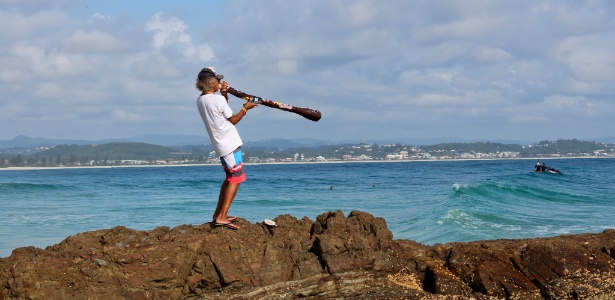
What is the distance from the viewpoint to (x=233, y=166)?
8070 millimetres

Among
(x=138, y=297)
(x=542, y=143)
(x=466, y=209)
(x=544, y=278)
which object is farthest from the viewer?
(x=542, y=143)

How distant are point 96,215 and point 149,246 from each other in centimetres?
1814

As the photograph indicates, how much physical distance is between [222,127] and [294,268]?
173 centimetres

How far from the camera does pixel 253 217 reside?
22.0m

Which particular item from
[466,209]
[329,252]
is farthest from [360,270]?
[466,209]

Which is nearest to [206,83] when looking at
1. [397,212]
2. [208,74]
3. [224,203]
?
[208,74]

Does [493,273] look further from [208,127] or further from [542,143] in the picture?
[542,143]

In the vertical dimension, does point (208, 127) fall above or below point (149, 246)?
above

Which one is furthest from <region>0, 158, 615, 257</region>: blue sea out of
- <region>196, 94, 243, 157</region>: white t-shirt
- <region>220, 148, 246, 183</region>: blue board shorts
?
<region>196, 94, 243, 157</region>: white t-shirt

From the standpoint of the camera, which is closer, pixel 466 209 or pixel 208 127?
pixel 208 127

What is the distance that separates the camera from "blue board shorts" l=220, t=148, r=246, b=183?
8.05 metres

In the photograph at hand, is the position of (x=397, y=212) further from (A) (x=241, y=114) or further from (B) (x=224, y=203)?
(A) (x=241, y=114)

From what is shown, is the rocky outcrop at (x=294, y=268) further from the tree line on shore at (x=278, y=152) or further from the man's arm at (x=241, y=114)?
the tree line on shore at (x=278, y=152)

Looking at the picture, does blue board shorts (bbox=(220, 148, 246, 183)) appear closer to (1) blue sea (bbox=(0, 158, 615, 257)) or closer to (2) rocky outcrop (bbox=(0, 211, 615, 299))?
(2) rocky outcrop (bbox=(0, 211, 615, 299))
